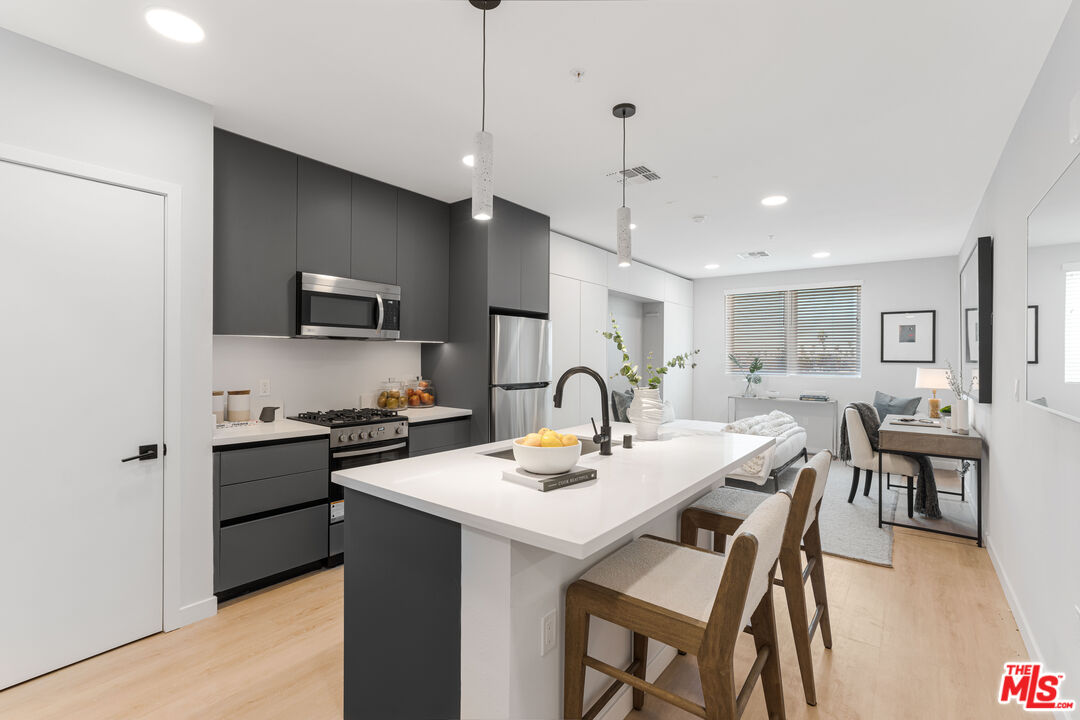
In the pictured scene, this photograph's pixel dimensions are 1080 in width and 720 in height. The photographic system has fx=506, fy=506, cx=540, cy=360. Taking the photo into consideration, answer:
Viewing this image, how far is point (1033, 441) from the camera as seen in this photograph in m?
2.18

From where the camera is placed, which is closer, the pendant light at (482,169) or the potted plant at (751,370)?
the pendant light at (482,169)

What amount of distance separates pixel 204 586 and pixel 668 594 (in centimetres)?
235

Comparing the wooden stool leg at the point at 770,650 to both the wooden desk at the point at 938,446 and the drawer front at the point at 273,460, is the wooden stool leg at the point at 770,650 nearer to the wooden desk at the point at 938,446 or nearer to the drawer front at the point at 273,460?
the drawer front at the point at 273,460

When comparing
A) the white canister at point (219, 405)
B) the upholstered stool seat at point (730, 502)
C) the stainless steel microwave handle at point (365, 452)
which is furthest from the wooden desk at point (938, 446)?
the white canister at point (219, 405)

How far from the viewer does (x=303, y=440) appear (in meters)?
2.89

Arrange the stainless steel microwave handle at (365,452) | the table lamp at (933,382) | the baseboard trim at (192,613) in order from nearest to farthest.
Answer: the baseboard trim at (192,613), the stainless steel microwave handle at (365,452), the table lamp at (933,382)

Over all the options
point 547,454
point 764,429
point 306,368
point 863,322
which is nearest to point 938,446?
point 764,429

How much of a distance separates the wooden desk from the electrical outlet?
3.49 meters

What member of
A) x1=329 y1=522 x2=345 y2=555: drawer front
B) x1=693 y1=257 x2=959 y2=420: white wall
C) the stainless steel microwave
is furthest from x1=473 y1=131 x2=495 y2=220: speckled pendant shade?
x1=693 y1=257 x2=959 y2=420: white wall

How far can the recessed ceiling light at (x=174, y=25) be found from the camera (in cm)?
186

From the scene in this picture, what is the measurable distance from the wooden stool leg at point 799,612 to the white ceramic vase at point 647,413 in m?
0.79

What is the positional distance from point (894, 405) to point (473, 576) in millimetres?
6234

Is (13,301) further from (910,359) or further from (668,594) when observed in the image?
(910,359)

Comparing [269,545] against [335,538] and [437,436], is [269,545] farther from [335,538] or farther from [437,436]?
[437,436]
